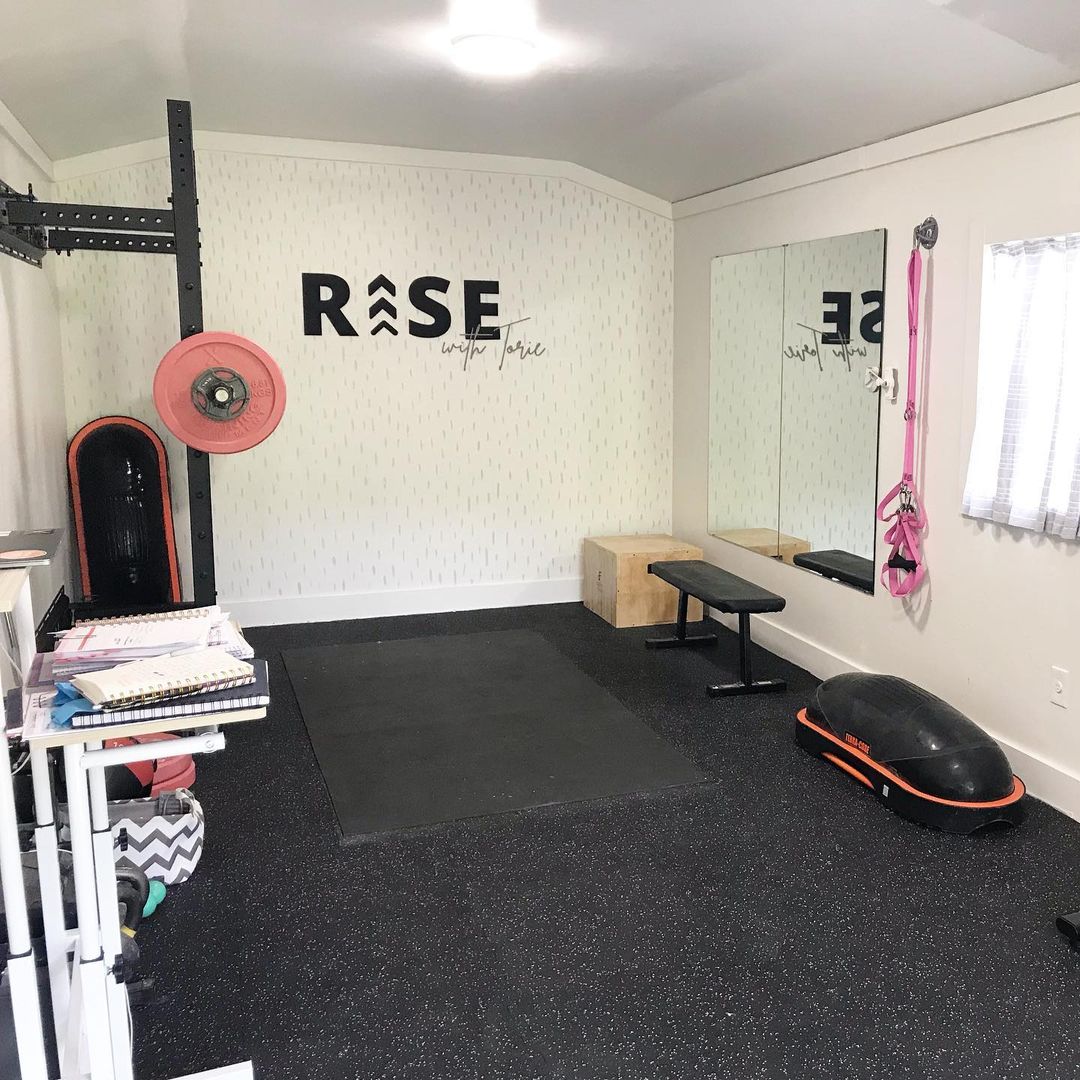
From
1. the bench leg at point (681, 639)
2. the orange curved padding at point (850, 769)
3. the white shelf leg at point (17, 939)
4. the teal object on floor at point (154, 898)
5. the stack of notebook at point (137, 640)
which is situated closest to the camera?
the white shelf leg at point (17, 939)

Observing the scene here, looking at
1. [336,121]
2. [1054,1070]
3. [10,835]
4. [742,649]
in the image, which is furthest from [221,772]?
[336,121]

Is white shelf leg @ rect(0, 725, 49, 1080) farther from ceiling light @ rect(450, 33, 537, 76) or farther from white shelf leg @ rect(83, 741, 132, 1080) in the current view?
ceiling light @ rect(450, 33, 537, 76)

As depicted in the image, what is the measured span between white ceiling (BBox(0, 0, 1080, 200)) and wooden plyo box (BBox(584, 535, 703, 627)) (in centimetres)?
192

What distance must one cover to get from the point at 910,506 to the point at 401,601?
2832 mm

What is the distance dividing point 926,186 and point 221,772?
330 cm

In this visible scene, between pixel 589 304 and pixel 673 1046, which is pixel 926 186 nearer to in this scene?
pixel 589 304

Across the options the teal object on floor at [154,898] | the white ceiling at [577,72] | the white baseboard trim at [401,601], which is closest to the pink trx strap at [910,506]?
the white ceiling at [577,72]

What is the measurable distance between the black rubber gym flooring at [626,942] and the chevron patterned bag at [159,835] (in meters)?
0.08

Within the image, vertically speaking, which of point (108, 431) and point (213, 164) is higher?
point (213, 164)

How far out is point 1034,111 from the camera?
3.11 metres

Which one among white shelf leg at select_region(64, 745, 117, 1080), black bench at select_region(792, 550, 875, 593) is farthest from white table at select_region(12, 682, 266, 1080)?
black bench at select_region(792, 550, 875, 593)

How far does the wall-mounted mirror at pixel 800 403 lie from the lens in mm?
4105

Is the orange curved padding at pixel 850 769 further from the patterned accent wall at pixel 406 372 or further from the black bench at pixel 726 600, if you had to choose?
the patterned accent wall at pixel 406 372

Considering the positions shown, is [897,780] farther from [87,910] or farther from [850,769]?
[87,910]
